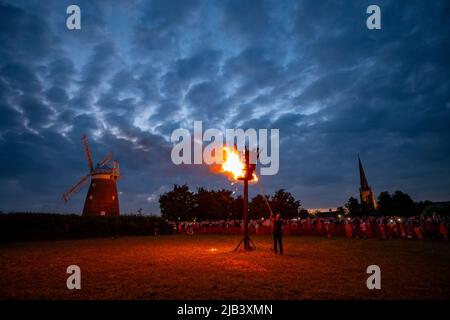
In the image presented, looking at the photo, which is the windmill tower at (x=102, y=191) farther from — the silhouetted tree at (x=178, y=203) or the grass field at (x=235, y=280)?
the grass field at (x=235, y=280)

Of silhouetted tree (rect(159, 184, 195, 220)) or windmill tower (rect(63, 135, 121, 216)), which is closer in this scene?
windmill tower (rect(63, 135, 121, 216))

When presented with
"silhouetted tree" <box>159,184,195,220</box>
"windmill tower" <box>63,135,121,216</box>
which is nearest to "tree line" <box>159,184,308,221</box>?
"silhouetted tree" <box>159,184,195,220</box>

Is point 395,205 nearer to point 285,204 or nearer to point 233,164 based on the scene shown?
point 285,204

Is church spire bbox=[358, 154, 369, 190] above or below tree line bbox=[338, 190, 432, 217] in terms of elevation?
above

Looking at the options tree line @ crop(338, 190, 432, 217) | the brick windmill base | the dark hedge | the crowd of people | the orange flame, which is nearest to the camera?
the orange flame

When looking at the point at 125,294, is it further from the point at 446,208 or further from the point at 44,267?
the point at 446,208

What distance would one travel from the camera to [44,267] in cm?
1090

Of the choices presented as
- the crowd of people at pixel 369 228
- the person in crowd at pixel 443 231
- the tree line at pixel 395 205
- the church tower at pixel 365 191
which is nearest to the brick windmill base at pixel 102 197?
the crowd of people at pixel 369 228

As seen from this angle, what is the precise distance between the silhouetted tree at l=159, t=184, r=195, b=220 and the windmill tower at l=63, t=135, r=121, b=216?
20.1 meters

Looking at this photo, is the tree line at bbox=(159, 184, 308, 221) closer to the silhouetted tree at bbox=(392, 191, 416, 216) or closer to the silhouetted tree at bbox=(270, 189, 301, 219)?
the silhouetted tree at bbox=(270, 189, 301, 219)

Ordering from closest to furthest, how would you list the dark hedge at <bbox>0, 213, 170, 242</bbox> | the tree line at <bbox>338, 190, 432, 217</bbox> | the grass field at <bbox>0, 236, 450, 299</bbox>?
the grass field at <bbox>0, 236, 450, 299</bbox>
the dark hedge at <bbox>0, 213, 170, 242</bbox>
the tree line at <bbox>338, 190, 432, 217</bbox>

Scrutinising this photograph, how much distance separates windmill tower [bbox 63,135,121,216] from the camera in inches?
1821

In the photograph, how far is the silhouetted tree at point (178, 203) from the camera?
6825cm
